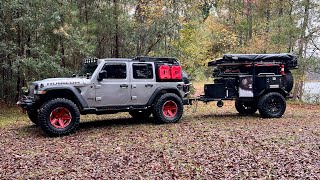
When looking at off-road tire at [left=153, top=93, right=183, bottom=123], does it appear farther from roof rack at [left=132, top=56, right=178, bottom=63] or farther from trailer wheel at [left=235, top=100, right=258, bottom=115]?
trailer wheel at [left=235, top=100, right=258, bottom=115]

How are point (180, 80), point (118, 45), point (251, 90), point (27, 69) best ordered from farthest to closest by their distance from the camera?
1. point (118, 45)
2. point (27, 69)
3. point (251, 90)
4. point (180, 80)

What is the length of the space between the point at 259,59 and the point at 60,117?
20.0ft

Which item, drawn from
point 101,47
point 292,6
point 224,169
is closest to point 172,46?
point 101,47

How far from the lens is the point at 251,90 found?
10000 mm

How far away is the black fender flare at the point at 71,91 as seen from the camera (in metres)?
7.37

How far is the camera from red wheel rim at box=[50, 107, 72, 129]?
743 centimetres

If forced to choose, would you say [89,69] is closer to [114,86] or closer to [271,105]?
[114,86]

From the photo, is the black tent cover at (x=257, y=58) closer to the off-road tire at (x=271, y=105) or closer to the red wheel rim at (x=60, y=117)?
the off-road tire at (x=271, y=105)

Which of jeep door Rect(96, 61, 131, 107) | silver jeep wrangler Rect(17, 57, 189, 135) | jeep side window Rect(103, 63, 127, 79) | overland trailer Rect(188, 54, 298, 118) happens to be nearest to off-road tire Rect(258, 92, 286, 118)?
overland trailer Rect(188, 54, 298, 118)

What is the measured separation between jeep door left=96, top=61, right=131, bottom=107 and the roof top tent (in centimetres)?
331

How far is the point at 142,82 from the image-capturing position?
8680mm

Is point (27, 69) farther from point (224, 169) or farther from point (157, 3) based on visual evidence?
point (224, 169)

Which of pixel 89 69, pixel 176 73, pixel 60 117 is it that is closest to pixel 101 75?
pixel 89 69

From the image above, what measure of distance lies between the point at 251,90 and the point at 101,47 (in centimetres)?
729
